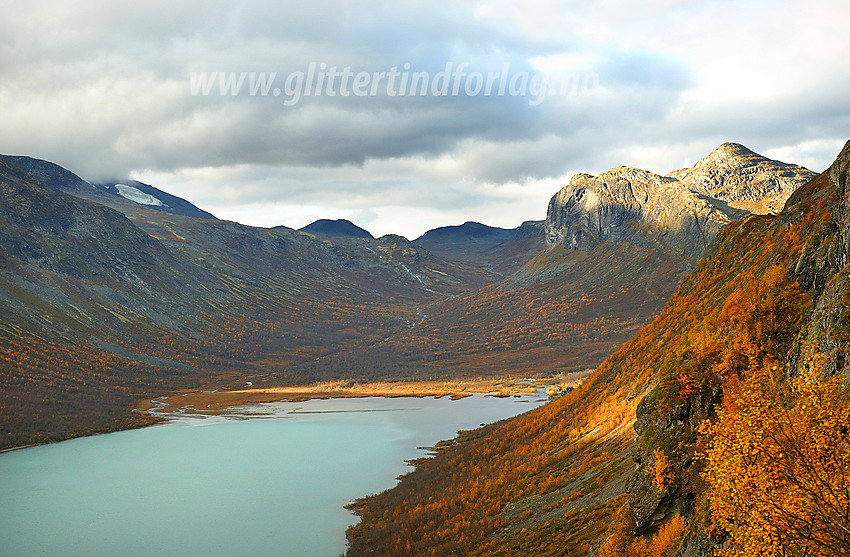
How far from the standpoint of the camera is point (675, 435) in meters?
20.1

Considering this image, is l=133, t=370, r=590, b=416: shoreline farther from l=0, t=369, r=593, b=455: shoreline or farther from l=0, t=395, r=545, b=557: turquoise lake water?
l=0, t=395, r=545, b=557: turquoise lake water

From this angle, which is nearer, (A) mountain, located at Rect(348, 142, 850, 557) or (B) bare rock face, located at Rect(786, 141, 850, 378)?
(A) mountain, located at Rect(348, 142, 850, 557)

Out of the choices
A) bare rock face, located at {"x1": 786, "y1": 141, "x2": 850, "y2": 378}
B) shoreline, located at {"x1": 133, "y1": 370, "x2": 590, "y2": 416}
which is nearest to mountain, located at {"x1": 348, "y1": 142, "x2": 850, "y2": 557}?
bare rock face, located at {"x1": 786, "y1": 141, "x2": 850, "y2": 378}

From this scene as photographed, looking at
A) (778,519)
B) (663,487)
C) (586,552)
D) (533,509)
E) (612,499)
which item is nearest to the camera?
(778,519)

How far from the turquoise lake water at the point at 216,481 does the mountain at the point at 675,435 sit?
781 cm

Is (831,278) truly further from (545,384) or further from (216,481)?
(545,384)

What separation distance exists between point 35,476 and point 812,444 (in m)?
79.6

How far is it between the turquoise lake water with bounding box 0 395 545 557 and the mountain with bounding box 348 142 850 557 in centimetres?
781

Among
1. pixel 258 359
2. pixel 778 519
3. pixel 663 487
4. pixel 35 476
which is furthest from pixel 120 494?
pixel 258 359

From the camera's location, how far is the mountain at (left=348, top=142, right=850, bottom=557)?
598 inches

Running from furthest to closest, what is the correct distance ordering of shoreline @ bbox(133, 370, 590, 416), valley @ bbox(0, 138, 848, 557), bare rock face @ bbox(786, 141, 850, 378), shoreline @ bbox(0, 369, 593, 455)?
shoreline @ bbox(133, 370, 590, 416)
shoreline @ bbox(0, 369, 593, 455)
valley @ bbox(0, 138, 848, 557)
bare rock face @ bbox(786, 141, 850, 378)

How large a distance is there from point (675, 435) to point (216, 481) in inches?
2187

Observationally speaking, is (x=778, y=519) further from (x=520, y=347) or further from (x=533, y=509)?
(x=520, y=347)

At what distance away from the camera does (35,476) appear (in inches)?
2584
